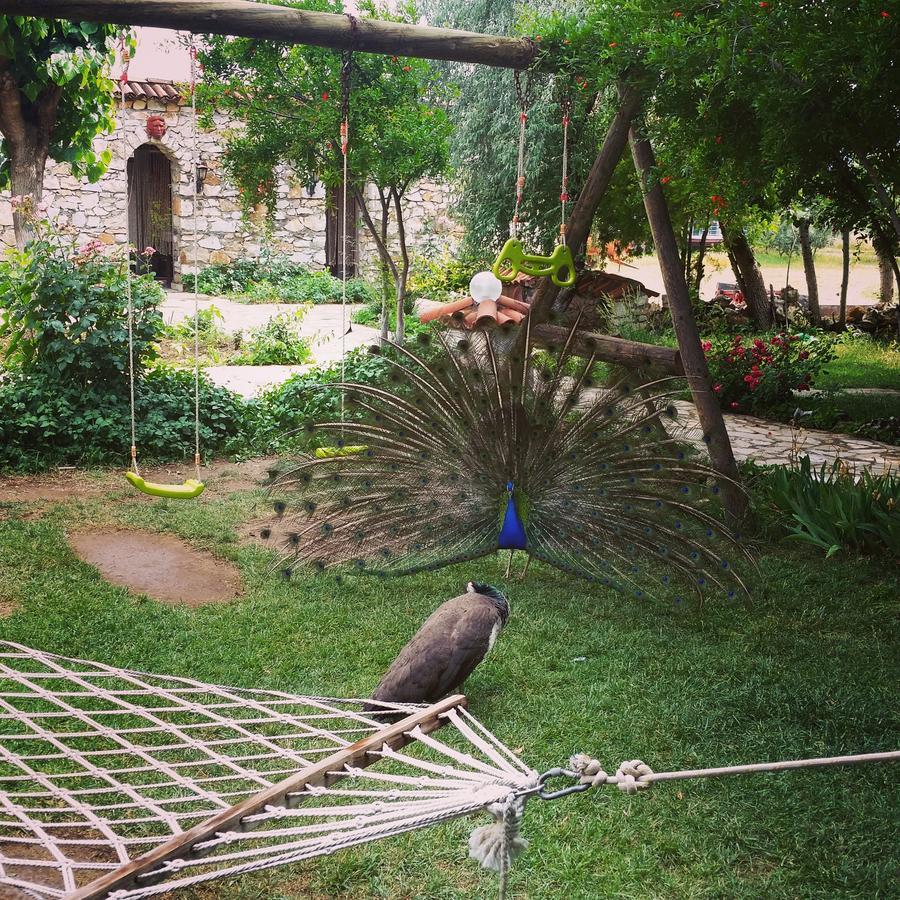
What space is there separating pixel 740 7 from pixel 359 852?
326cm

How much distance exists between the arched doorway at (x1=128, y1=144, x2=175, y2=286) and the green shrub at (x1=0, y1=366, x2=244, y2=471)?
7.28 metres

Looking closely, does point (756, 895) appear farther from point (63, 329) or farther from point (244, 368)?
point (244, 368)

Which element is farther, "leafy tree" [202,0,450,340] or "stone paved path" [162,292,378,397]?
"stone paved path" [162,292,378,397]

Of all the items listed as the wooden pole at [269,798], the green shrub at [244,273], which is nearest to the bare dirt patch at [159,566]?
the wooden pole at [269,798]

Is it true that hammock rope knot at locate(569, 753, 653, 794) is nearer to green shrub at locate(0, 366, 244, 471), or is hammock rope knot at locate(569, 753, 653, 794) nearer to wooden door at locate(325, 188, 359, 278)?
green shrub at locate(0, 366, 244, 471)

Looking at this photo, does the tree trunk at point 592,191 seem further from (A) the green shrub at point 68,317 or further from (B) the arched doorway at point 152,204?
(B) the arched doorway at point 152,204

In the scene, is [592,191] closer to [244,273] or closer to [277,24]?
[277,24]

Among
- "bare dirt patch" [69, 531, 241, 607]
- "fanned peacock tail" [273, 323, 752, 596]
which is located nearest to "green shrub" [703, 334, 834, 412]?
"fanned peacock tail" [273, 323, 752, 596]

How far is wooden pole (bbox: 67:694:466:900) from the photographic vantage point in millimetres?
1894

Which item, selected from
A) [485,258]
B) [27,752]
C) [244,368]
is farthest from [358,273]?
[27,752]

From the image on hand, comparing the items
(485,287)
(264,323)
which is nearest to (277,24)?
(485,287)

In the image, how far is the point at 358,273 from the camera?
13961 mm

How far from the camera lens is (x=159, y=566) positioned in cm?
496

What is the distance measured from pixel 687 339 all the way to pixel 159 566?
2987 mm
